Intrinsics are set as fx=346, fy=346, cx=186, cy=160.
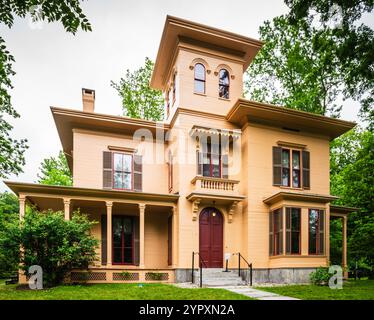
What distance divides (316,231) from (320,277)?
2100mm

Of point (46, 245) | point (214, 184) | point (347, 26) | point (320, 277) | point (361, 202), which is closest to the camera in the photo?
point (347, 26)

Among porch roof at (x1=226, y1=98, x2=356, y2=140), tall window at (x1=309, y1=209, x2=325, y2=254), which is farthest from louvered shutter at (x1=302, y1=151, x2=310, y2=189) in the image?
tall window at (x1=309, y1=209, x2=325, y2=254)

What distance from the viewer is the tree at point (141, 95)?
94.2 ft

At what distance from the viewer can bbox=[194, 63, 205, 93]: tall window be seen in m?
17.1

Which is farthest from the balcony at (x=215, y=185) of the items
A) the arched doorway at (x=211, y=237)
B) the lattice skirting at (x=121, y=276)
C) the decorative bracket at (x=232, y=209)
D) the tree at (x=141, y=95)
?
the tree at (x=141, y=95)

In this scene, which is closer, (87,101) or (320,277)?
A: (320,277)

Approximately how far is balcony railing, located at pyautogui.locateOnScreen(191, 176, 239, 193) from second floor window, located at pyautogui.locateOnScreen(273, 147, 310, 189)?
2.11m

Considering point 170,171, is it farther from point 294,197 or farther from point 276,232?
point 294,197

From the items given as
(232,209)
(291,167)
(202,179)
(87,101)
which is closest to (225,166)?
(202,179)

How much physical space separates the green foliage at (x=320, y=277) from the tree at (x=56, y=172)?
24.9 metres

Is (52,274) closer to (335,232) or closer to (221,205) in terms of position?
(221,205)

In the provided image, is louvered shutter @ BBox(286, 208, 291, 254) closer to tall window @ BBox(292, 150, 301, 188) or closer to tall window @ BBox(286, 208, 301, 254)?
tall window @ BBox(286, 208, 301, 254)

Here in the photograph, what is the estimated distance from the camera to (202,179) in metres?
15.4
